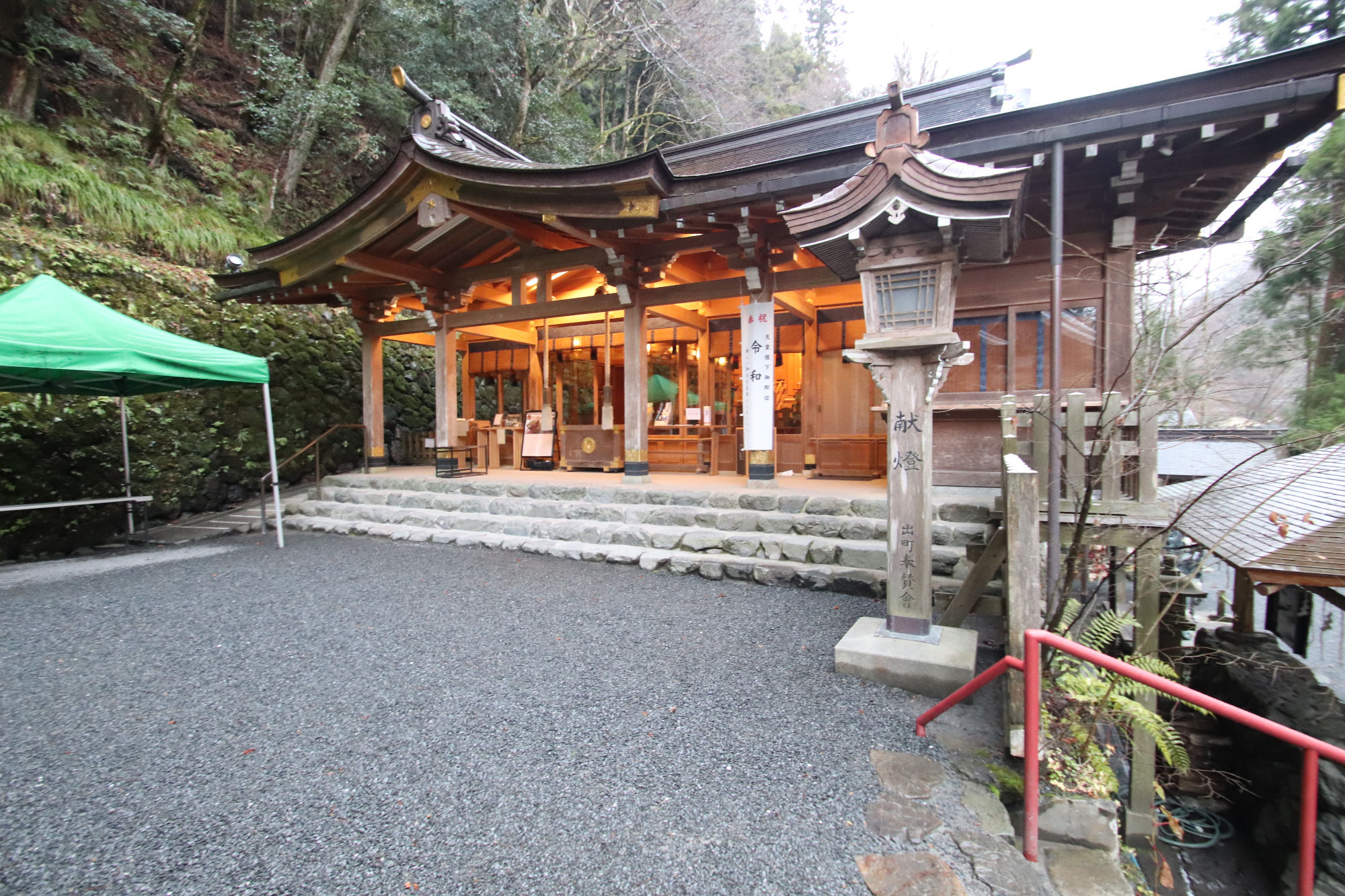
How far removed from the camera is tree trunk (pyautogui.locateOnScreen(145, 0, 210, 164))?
9969 mm

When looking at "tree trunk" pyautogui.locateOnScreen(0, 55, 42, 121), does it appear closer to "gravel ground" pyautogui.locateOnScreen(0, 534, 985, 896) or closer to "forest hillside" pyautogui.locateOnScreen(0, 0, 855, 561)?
"forest hillside" pyautogui.locateOnScreen(0, 0, 855, 561)

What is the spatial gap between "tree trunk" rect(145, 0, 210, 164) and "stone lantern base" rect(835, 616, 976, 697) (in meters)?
13.8

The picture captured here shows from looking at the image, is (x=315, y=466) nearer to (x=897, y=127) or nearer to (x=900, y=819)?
(x=897, y=127)

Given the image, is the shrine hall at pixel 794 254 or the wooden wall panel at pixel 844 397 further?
the wooden wall panel at pixel 844 397

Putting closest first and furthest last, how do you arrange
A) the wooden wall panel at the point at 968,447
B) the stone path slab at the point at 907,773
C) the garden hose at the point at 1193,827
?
the stone path slab at the point at 907,773 → the garden hose at the point at 1193,827 → the wooden wall panel at the point at 968,447

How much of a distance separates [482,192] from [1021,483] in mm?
6653

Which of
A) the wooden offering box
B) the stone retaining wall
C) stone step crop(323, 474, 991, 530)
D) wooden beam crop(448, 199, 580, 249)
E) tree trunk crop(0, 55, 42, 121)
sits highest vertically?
tree trunk crop(0, 55, 42, 121)

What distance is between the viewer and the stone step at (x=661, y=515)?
17.0 ft

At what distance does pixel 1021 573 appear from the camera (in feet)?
8.13

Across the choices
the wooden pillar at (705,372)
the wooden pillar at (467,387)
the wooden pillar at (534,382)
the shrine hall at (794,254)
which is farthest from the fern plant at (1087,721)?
the wooden pillar at (467,387)

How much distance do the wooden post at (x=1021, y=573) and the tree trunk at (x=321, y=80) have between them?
14.6 metres

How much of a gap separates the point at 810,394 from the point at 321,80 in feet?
40.6

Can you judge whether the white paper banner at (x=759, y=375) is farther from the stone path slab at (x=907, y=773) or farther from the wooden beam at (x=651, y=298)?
the stone path slab at (x=907, y=773)

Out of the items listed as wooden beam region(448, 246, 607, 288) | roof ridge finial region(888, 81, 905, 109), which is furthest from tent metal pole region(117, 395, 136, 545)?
roof ridge finial region(888, 81, 905, 109)
